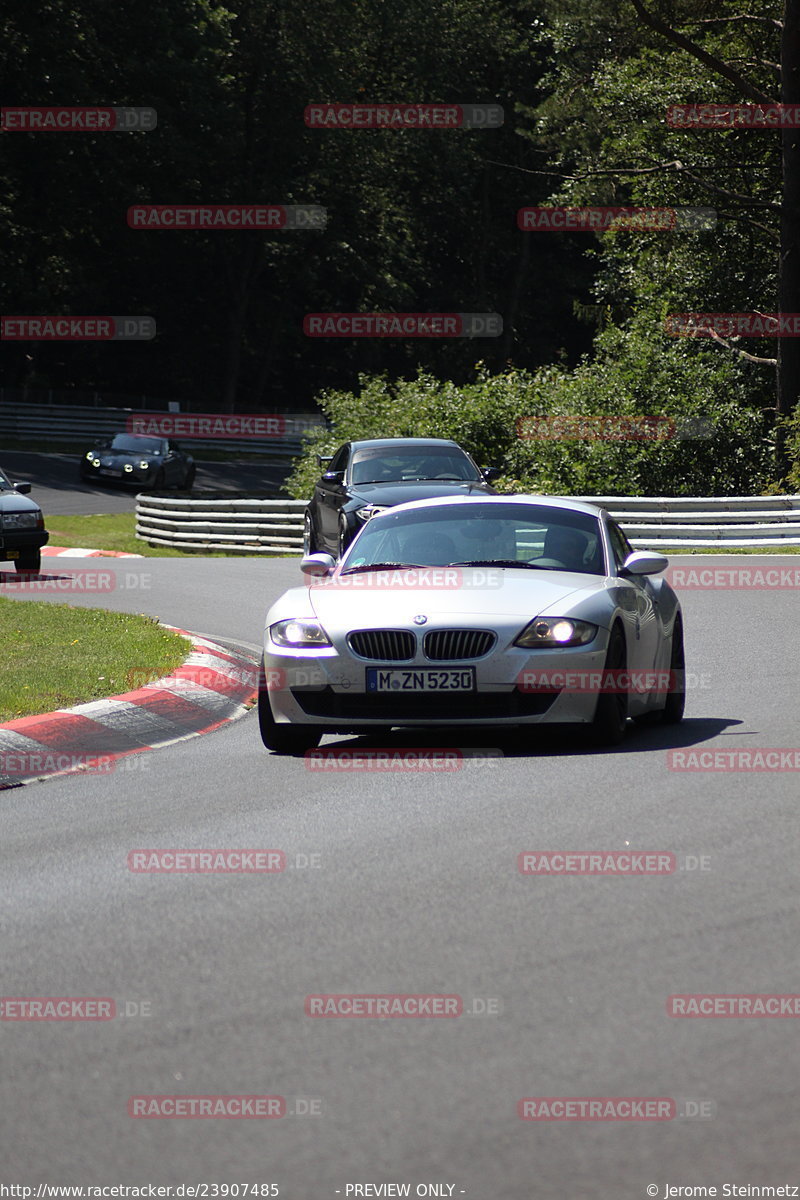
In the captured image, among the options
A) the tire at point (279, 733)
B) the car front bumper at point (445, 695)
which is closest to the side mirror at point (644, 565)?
the car front bumper at point (445, 695)

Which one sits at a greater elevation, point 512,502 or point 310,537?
point 512,502

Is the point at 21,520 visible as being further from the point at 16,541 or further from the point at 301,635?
the point at 301,635

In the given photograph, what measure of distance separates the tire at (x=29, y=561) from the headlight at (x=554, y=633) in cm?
1516

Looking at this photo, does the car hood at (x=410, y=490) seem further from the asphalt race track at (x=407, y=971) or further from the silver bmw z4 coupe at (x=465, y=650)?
the asphalt race track at (x=407, y=971)

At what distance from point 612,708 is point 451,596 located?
106cm

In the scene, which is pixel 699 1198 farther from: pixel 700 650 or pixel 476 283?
pixel 476 283

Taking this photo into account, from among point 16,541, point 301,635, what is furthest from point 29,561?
point 301,635

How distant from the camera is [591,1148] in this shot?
382 centimetres

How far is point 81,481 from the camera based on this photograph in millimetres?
46938

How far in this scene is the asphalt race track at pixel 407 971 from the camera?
3.81m

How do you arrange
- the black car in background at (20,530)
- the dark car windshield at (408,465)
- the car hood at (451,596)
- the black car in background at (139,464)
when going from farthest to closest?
the black car in background at (139,464) < the black car in background at (20,530) < the dark car windshield at (408,465) < the car hood at (451,596)

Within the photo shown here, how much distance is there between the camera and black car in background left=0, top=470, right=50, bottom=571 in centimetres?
2284

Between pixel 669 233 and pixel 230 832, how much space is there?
33735mm

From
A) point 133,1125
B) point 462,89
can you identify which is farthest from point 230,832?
point 462,89
